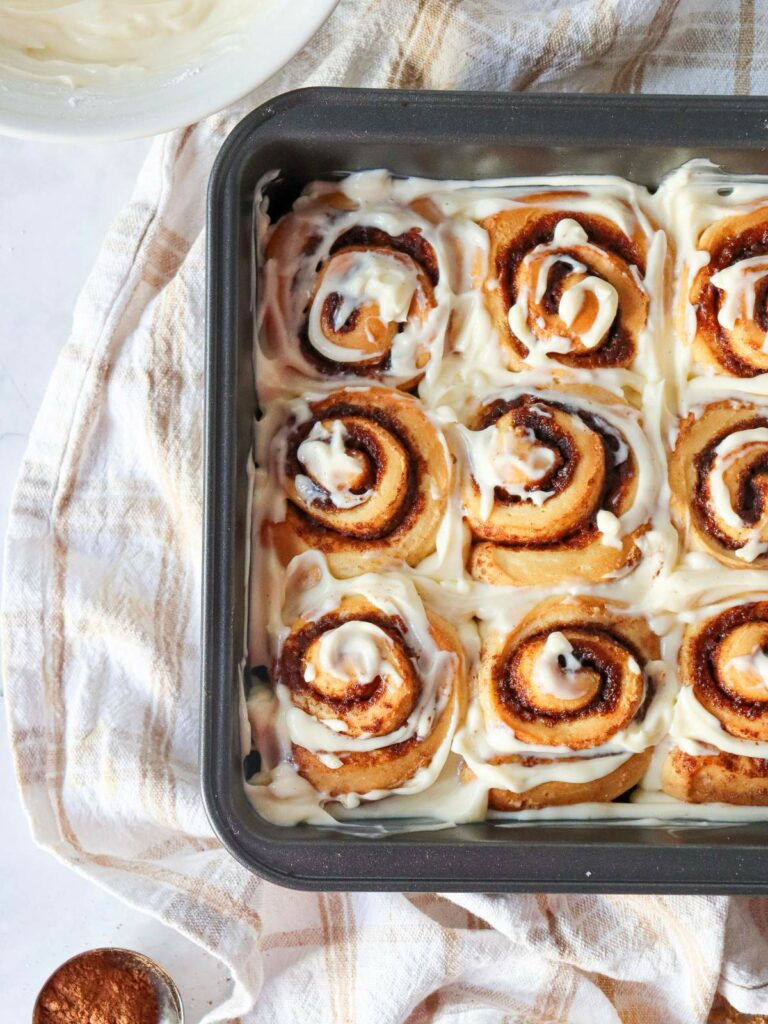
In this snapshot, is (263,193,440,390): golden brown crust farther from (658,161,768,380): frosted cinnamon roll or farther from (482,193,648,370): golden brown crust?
(658,161,768,380): frosted cinnamon roll

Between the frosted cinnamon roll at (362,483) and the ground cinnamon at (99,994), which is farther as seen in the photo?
the ground cinnamon at (99,994)

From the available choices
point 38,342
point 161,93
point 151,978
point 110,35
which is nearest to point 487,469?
point 161,93

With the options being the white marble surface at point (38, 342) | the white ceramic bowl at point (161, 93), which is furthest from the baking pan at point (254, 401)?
the white marble surface at point (38, 342)

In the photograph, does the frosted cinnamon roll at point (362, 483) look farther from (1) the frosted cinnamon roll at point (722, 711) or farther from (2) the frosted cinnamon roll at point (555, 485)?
(1) the frosted cinnamon roll at point (722, 711)

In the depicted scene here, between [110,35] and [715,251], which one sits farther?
[715,251]

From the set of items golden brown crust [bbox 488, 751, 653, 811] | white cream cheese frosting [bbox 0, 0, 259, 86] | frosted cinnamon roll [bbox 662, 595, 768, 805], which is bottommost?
golden brown crust [bbox 488, 751, 653, 811]

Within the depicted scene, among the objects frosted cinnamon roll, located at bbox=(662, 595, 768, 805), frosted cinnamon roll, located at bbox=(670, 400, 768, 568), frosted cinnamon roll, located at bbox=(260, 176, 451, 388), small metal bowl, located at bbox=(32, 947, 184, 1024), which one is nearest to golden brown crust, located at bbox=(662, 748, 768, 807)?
frosted cinnamon roll, located at bbox=(662, 595, 768, 805)

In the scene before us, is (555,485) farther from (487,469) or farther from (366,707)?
(366,707)
